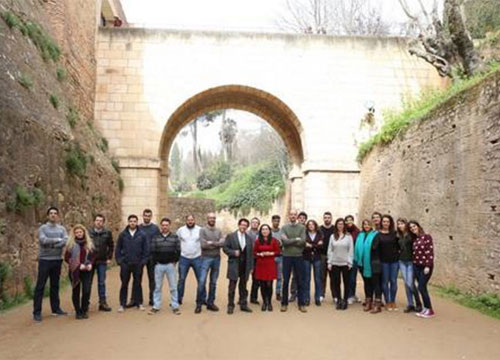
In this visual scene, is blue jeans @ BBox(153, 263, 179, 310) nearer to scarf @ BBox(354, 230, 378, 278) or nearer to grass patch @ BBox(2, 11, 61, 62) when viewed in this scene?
scarf @ BBox(354, 230, 378, 278)

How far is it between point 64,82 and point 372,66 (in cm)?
934

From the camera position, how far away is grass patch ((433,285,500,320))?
6.63 metres

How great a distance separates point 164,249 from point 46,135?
3.28 m

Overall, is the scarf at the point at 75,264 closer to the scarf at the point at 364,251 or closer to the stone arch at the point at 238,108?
the scarf at the point at 364,251

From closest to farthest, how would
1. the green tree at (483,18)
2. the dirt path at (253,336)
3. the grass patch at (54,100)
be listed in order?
1. the dirt path at (253,336)
2. the grass patch at (54,100)
3. the green tree at (483,18)

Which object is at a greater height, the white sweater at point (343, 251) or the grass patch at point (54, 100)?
the grass patch at point (54, 100)

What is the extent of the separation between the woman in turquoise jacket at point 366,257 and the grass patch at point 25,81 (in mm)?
6245

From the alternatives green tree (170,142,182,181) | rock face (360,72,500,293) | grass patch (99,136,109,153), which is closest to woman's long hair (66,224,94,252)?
rock face (360,72,500,293)

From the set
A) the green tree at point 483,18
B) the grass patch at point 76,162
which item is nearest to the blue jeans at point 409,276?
the grass patch at point 76,162

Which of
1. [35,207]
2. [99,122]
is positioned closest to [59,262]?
[35,207]

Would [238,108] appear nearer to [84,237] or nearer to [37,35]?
[37,35]

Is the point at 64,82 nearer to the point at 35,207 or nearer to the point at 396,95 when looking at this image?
the point at 35,207

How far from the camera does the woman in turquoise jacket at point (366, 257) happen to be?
6.94 m

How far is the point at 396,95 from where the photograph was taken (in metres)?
14.6
